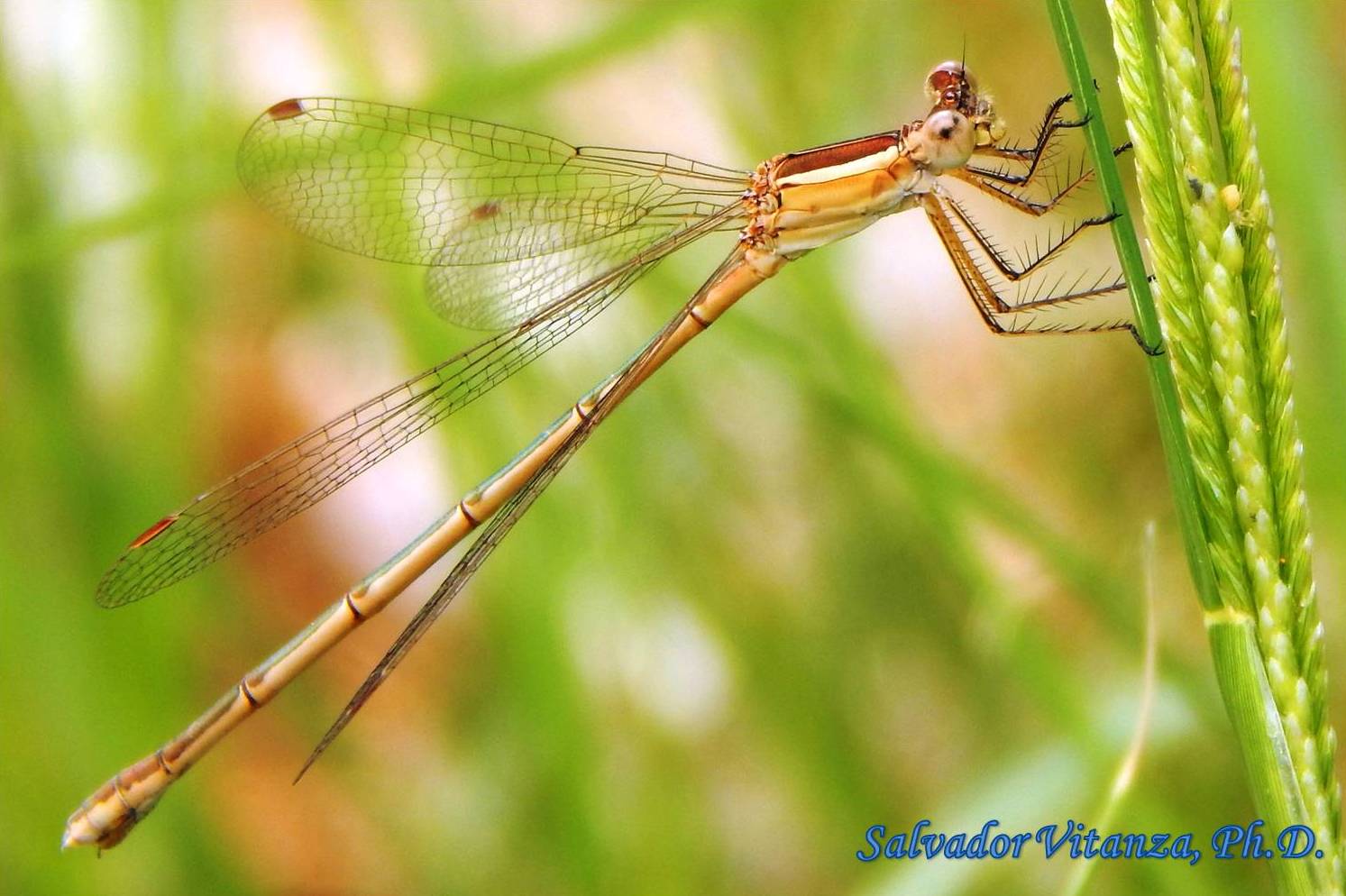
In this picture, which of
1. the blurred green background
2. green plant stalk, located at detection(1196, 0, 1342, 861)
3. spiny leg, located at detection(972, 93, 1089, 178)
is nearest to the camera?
green plant stalk, located at detection(1196, 0, 1342, 861)

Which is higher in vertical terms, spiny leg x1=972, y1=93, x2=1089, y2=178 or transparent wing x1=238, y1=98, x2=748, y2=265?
transparent wing x1=238, y1=98, x2=748, y2=265

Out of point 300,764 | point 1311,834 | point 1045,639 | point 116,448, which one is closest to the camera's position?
point 1311,834

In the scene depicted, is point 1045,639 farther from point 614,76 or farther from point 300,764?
point 614,76

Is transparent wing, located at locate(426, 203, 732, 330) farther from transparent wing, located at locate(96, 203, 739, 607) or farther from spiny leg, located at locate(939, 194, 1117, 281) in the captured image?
spiny leg, located at locate(939, 194, 1117, 281)

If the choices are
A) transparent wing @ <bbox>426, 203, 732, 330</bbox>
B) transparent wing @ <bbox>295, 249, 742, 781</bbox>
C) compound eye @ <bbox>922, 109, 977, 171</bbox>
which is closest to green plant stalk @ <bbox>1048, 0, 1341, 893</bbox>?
compound eye @ <bbox>922, 109, 977, 171</bbox>

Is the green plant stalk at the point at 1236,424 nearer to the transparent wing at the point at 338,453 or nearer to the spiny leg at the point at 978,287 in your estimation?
the spiny leg at the point at 978,287

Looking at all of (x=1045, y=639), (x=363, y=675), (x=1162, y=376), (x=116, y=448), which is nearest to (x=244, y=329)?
(x=116, y=448)

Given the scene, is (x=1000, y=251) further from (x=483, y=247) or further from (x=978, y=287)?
(x=483, y=247)
